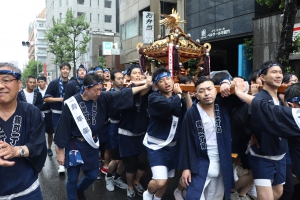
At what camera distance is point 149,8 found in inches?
789

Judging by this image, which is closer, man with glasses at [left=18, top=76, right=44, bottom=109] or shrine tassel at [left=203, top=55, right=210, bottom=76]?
man with glasses at [left=18, top=76, right=44, bottom=109]

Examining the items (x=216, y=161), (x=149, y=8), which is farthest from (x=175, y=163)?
(x=149, y=8)

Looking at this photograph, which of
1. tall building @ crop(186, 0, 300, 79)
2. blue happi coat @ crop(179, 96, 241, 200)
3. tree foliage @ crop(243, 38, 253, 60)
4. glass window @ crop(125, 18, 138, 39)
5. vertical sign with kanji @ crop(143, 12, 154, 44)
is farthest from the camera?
glass window @ crop(125, 18, 138, 39)

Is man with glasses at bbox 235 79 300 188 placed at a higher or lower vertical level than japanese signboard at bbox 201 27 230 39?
lower

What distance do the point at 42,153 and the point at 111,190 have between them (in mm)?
2547

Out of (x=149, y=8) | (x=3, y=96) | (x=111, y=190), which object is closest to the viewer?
(x=3, y=96)

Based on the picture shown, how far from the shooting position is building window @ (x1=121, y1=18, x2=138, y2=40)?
2234cm

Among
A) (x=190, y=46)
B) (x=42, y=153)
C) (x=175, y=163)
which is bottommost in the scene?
(x=175, y=163)

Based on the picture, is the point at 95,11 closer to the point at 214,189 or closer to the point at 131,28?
the point at 131,28

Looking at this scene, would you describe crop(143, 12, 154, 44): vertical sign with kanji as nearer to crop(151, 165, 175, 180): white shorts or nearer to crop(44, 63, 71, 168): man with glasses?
crop(44, 63, 71, 168): man with glasses

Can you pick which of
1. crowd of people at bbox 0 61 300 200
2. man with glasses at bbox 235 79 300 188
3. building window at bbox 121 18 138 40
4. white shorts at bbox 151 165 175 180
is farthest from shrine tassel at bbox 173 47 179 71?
building window at bbox 121 18 138 40

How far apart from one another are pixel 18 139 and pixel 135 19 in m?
20.9

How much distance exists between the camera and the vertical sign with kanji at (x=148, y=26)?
17.6 meters

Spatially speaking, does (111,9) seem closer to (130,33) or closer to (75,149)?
(130,33)
